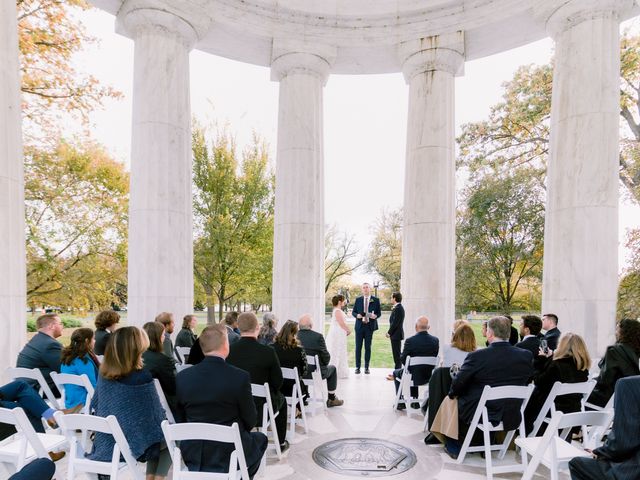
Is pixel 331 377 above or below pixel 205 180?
below

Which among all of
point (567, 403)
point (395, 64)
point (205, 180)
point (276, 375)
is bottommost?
point (567, 403)

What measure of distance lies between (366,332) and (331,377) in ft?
13.9

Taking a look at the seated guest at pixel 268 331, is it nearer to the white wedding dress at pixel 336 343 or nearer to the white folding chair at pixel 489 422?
the white wedding dress at pixel 336 343

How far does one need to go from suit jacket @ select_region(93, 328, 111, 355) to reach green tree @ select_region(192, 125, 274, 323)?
58.0 feet

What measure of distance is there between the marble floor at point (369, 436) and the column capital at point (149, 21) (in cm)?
1130

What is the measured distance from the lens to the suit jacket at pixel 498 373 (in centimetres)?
711

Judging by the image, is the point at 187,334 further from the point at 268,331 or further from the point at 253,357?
the point at 253,357

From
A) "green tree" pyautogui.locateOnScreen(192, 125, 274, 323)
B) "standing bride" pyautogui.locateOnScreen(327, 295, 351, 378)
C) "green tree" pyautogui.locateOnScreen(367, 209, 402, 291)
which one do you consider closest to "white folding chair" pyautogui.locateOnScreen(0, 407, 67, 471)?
"standing bride" pyautogui.locateOnScreen(327, 295, 351, 378)

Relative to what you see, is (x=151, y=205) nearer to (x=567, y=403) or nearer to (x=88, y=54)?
(x=567, y=403)

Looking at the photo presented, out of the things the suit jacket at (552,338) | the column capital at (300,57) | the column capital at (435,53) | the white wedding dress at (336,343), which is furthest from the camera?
the column capital at (300,57)

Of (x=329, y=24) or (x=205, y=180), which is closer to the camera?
(x=329, y=24)

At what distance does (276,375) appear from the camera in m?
7.23

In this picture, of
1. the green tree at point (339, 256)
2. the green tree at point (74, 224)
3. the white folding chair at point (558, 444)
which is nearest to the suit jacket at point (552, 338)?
the white folding chair at point (558, 444)

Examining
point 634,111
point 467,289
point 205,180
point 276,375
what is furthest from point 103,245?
point 634,111
